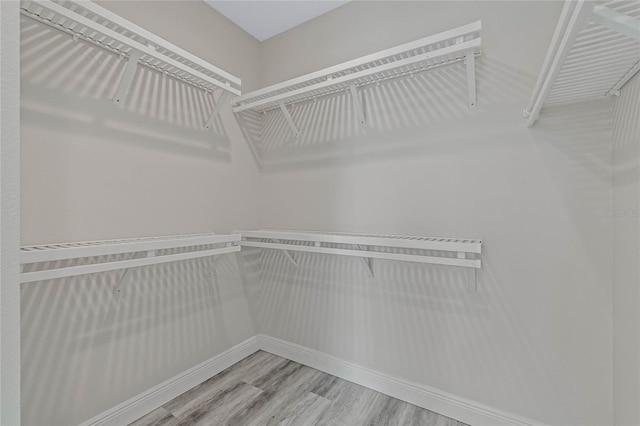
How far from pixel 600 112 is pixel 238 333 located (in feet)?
7.39

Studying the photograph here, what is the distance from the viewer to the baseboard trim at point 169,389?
1280 millimetres

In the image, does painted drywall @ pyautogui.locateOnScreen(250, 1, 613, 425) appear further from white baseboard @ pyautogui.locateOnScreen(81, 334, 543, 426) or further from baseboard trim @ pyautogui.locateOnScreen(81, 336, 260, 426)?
baseboard trim @ pyautogui.locateOnScreen(81, 336, 260, 426)

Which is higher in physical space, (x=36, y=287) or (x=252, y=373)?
(x=36, y=287)

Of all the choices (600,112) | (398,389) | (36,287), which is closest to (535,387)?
(398,389)

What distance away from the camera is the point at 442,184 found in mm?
1406

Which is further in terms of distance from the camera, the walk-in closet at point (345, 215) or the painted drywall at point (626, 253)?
the walk-in closet at point (345, 215)

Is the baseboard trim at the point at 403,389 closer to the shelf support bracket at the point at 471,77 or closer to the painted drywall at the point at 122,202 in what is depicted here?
the painted drywall at the point at 122,202

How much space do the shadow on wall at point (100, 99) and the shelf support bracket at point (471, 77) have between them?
4.78ft

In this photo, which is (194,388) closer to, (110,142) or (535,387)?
(110,142)

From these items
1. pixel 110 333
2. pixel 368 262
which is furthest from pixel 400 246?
pixel 110 333

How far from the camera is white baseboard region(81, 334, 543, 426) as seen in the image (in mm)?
1285


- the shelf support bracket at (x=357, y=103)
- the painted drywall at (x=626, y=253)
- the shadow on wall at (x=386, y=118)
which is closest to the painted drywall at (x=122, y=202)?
the shadow on wall at (x=386, y=118)

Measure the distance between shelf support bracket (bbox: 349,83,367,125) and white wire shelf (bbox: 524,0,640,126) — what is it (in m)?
0.77
